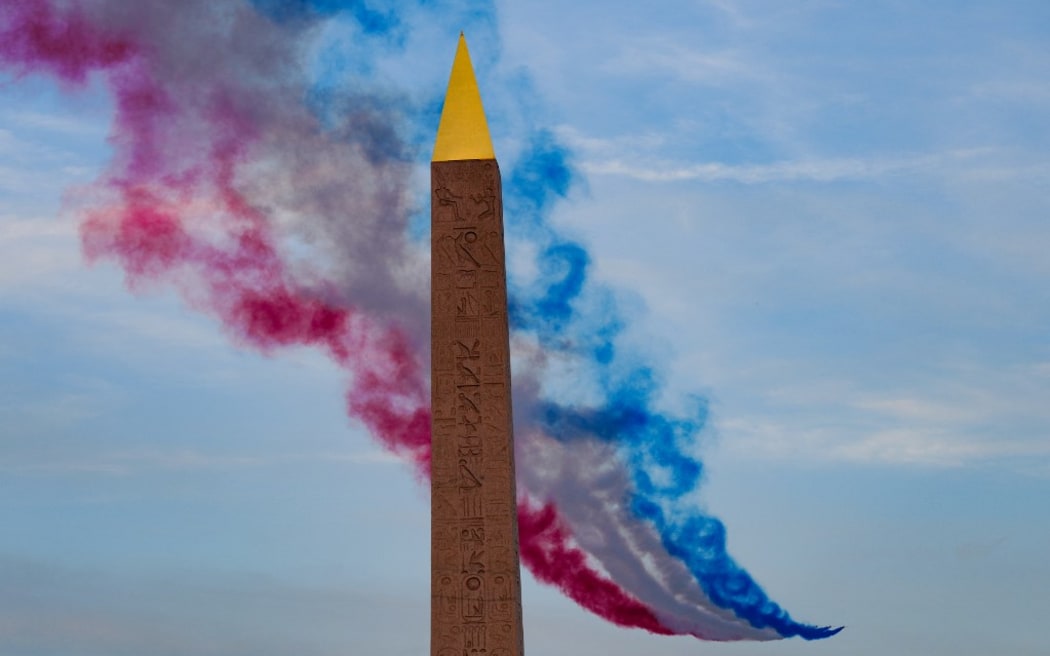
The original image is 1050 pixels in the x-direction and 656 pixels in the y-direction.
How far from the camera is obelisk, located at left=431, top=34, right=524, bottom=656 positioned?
60.4 ft

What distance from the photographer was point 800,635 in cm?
2141

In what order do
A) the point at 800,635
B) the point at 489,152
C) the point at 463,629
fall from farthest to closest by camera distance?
the point at 800,635
the point at 489,152
the point at 463,629

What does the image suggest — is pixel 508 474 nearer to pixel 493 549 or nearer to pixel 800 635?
pixel 493 549

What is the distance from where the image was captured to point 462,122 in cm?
1998

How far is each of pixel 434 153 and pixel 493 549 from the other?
14.2 ft

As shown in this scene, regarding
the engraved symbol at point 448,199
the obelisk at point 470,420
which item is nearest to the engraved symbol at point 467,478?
the obelisk at point 470,420

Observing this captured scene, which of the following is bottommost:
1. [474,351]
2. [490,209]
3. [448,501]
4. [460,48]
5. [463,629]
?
[463,629]

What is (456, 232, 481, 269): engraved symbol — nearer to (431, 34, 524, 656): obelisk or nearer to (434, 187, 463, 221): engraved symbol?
(431, 34, 524, 656): obelisk

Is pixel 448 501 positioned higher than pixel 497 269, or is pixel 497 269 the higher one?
pixel 497 269

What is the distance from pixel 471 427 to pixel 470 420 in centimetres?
8

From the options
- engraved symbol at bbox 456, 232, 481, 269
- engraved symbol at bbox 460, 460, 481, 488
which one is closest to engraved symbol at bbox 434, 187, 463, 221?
engraved symbol at bbox 456, 232, 481, 269

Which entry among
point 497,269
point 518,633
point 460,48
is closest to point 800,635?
point 518,633

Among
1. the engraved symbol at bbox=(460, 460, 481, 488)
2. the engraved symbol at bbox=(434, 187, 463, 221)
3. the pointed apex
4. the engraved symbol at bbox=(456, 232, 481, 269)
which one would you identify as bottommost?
the engraved symbol at bbox=(460, 460, 481, 488)

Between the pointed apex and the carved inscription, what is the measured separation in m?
0.18
